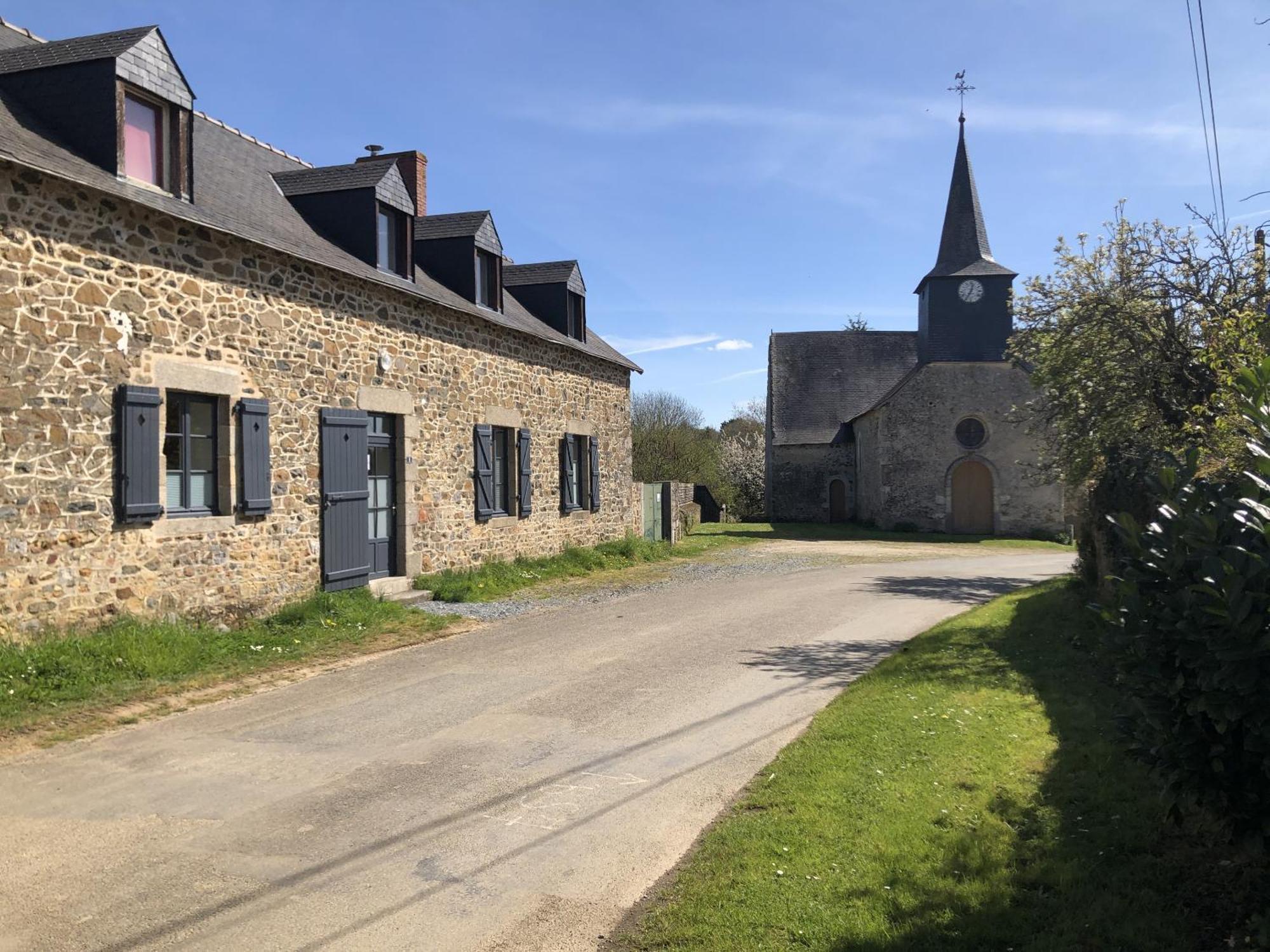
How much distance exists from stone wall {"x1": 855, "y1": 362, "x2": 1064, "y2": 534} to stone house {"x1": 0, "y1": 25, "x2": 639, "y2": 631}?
19.5 meters

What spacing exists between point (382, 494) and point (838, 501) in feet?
90.1

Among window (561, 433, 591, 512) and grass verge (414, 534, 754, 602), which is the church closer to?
grass verge (414, 534, 754, 602)

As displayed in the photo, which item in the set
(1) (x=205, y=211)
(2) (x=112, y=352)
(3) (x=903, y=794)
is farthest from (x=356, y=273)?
(3) (x=903, y=794)

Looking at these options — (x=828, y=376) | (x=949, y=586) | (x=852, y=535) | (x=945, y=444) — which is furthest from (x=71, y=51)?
(x=828, y=376)

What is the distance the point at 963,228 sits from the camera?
106 feet

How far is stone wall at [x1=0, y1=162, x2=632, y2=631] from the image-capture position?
7727 millimetres

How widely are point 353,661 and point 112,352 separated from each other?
11.9 feet

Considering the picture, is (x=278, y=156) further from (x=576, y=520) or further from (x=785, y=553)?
(x=785, y=553)

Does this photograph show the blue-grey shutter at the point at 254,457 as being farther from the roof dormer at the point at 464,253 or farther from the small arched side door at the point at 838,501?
the small arched side door at the point at 838,501

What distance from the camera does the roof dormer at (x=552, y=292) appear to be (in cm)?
1892

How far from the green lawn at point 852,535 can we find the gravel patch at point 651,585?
238 inches

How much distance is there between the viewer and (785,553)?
73.0 ft

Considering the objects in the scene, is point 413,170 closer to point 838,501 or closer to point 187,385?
point 187,385

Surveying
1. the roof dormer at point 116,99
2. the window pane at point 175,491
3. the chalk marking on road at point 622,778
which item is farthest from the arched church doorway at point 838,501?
the chalk marking on road at point 622,778
